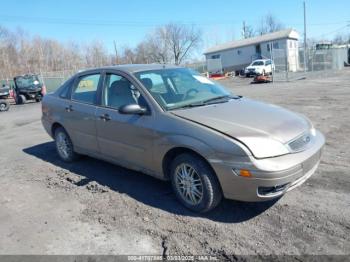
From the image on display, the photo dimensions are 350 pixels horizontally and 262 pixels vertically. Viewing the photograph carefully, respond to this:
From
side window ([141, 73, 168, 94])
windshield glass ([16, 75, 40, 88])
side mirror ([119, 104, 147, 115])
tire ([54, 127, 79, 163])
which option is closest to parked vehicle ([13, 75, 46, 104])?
windshield glass ([16, 75, 40, 88])

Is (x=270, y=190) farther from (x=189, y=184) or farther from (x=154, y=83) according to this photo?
(x=154, y=83)

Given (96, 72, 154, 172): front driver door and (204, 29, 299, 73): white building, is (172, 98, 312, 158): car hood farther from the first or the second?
(204, 29, 299, 73): white building

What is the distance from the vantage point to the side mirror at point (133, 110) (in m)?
4.21

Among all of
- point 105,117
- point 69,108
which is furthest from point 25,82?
point 105,117

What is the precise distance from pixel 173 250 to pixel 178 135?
1.21 meters

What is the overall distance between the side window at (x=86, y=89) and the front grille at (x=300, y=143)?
2950 millimetres

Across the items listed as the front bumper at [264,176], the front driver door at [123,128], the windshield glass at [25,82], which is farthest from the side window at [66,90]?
the windshield glass at [25,82]

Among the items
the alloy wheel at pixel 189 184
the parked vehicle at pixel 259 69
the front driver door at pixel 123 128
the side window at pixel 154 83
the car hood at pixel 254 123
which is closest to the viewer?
the car hood at pixel 254 123

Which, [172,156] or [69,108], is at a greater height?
[69,108]

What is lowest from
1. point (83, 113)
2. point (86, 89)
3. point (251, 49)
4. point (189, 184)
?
point (189, 184)

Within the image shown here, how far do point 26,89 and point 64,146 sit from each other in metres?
19.8

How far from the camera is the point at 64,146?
6.25m

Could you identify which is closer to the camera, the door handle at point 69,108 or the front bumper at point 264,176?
the front bumper at point 264,176

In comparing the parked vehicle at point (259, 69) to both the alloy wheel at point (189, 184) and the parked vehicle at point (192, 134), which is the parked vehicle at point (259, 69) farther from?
the alloy wheel at point (189, 184)
